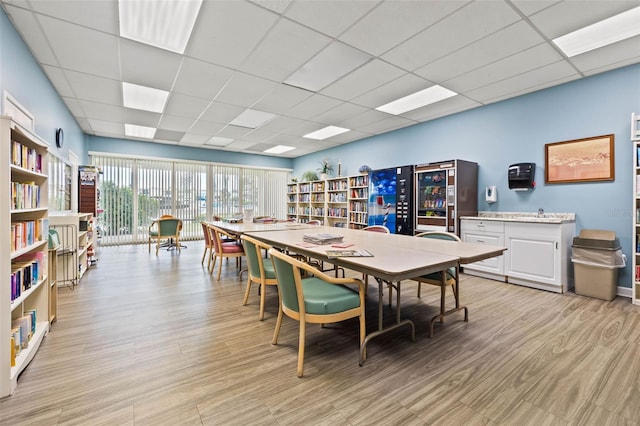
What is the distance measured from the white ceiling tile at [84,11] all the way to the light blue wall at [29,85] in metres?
0.37

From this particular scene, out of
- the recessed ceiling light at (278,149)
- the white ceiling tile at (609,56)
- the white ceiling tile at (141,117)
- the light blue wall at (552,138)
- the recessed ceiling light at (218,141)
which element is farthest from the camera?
the recessed ceiling light at (278,149)

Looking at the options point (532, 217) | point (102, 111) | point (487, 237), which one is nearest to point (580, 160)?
point (532, 217)

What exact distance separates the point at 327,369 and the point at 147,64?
3.92 meters

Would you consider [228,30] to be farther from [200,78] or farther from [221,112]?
[221,112]

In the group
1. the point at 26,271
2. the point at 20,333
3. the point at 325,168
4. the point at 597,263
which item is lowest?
the point at 20,333

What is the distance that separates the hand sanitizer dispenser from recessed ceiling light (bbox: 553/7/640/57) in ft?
6.81

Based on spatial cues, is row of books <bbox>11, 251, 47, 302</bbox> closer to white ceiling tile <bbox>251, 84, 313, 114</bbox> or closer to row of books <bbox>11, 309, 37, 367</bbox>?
row of books <bbox>11, 309, 37, 367</bbox>

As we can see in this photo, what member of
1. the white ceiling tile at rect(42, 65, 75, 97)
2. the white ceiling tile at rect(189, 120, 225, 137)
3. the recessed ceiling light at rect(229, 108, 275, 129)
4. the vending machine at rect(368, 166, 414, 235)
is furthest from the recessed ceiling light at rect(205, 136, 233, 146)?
the vending machine at rect(368, 166, 414, 235)

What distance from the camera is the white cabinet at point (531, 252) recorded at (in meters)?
3.64

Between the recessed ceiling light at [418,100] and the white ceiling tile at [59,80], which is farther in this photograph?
the recessed ceiling light at [418,100]

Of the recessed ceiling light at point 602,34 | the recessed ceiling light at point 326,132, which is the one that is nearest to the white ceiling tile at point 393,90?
the recessed ceiling light at point 602,34

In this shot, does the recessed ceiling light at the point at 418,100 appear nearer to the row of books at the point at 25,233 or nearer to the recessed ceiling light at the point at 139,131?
the row of books at the point at 25,233

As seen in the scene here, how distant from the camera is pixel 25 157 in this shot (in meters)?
2.03

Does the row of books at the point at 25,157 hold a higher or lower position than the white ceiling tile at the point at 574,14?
lower
